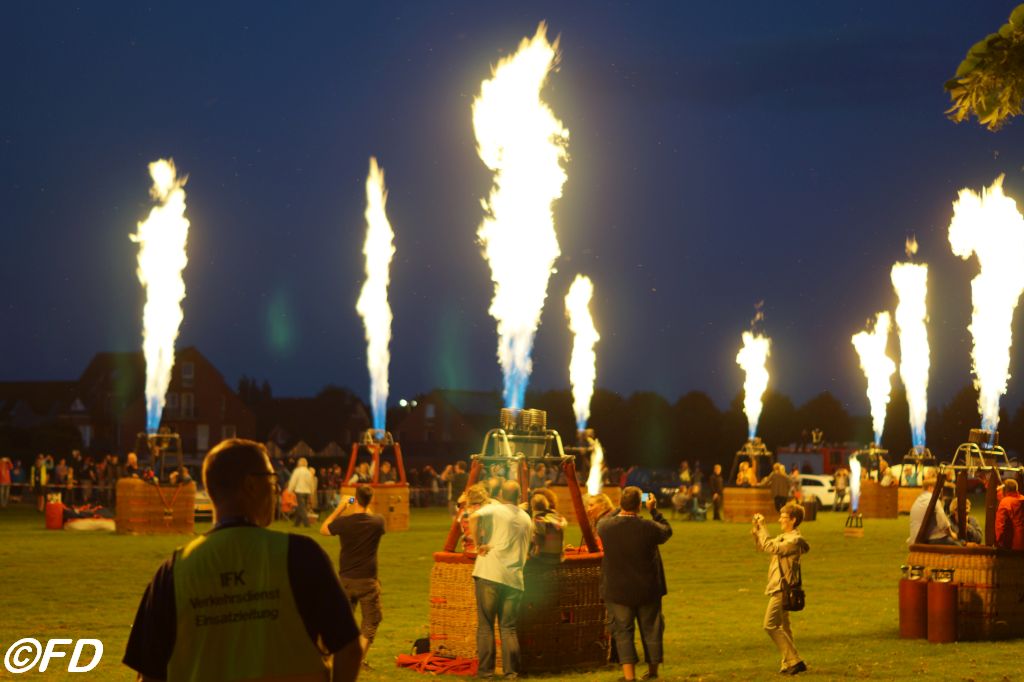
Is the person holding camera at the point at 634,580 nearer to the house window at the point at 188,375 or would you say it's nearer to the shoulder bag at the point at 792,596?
the shoulder bag at the point at 792,596

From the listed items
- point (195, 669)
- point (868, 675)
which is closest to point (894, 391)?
point (868, 675)

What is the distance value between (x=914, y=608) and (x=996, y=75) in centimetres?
1191

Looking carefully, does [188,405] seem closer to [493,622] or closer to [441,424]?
[441,424]

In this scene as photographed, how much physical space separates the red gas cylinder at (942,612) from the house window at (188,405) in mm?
91369

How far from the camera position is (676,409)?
116938mm

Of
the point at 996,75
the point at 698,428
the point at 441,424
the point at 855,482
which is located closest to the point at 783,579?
the point at 996,75

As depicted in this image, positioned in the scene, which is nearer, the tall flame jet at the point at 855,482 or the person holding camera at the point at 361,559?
the person holding camera at the point at 361,559

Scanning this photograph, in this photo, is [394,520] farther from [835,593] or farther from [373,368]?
[835,593]

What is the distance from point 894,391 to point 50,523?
100676mm

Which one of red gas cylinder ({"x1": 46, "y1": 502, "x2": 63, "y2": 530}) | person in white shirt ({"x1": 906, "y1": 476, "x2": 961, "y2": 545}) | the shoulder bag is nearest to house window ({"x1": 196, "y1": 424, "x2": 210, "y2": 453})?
red gas cylinder ({"x1": 46, "y1": 502, "x2": 63, "y2": 530})

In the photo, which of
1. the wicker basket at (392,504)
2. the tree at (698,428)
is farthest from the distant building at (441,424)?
the wicker basket at (392,504)

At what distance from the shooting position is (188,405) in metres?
103

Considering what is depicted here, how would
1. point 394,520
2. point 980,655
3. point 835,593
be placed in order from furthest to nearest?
point 394,520 < point 835,593 < point 980,655

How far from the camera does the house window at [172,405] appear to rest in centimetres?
10256
